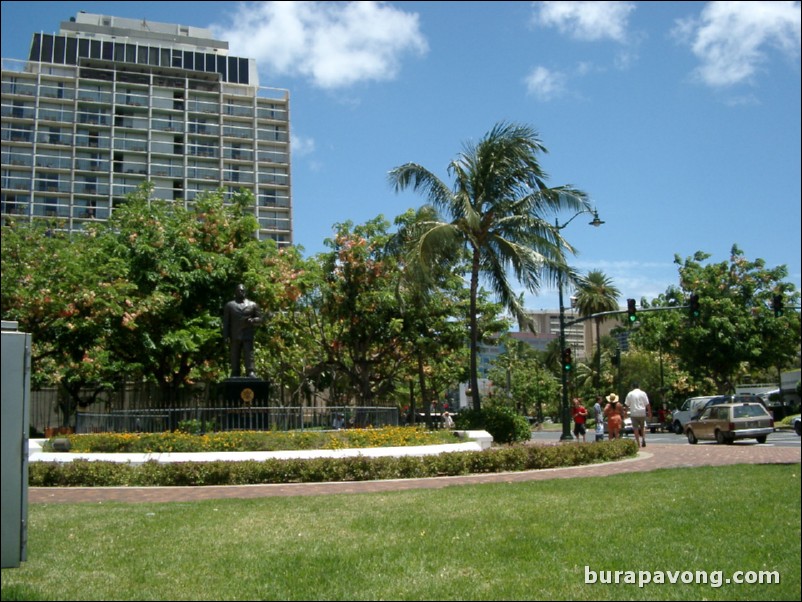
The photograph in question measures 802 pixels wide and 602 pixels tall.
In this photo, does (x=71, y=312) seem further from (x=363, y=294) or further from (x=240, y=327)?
(x=363, y=294)

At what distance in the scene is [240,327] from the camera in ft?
62.1

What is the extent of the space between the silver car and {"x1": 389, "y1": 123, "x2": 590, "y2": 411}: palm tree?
6.78 m

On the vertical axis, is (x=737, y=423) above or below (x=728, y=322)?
below

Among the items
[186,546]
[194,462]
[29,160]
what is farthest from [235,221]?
[29,160]

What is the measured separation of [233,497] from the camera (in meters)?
11.5

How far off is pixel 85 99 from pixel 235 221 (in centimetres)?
7095

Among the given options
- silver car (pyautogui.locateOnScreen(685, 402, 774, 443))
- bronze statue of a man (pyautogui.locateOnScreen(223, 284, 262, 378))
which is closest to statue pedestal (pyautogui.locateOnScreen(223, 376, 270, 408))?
bronze statue of a man (pyautogui.locateOnScreen(223, 284, 262, 378))

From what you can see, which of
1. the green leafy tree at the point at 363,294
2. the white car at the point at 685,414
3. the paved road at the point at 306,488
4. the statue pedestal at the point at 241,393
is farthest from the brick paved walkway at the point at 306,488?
the white car at the point at 685,414

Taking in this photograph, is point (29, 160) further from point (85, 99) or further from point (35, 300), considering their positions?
point (35, 300)

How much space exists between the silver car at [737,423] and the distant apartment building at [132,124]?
69.0 m

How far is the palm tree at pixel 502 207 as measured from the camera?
23.1 metres

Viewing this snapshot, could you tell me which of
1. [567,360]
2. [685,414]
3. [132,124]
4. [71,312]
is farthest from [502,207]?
[132,124]

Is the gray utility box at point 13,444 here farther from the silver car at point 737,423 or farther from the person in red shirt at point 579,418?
the silver car at point 737,423

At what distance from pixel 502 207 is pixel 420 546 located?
1735 cm
